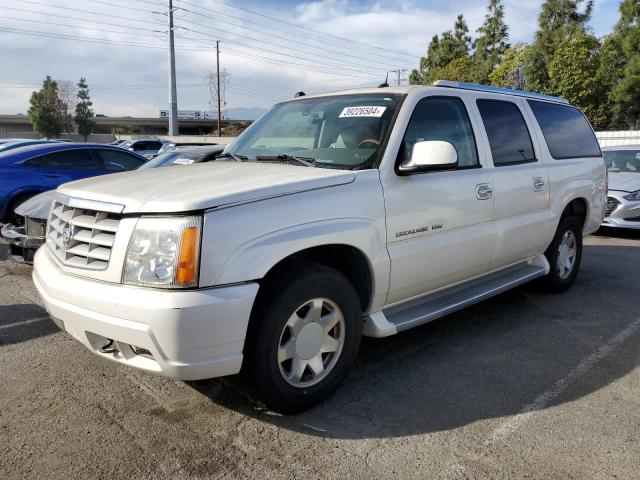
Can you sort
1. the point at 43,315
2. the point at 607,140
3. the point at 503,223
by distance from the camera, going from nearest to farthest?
the point at 503,223 < the point at 43,315 < the point at 607,140

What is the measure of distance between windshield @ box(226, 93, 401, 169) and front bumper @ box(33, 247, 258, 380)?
1.28 m

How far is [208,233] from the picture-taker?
2.52 m

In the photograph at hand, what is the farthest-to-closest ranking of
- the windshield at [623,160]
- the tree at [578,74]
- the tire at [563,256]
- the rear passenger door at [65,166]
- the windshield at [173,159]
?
the tree at [578,74] < the windshield at [623,160] < the windshield at [173,159] < the rear passenger door at [65,166] < the tire at [563,256]

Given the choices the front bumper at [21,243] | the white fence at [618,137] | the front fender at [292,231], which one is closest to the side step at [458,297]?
the front fender at [292,231]

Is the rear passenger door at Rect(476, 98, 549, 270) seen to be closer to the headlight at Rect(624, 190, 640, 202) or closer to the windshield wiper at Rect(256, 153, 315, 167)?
the windshield wiper at Rect(256, 153, 315, 167)

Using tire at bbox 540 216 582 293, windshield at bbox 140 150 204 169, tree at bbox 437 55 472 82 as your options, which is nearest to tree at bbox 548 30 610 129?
tree at bbox 437 55 472 82

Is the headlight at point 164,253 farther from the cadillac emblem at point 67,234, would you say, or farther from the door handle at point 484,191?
the door handle at point 484,191

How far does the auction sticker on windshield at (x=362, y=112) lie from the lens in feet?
11.9

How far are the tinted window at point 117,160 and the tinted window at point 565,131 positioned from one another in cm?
695

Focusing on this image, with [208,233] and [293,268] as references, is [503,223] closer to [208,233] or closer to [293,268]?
[293,268]

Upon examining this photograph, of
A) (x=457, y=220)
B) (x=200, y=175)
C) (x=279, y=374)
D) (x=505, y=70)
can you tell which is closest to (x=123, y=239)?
(x=200, y=175)

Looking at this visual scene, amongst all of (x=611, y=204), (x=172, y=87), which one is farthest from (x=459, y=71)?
(x=611, y=204)

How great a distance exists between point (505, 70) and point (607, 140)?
873 inches

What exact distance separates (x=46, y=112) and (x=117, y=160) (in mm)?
79445
